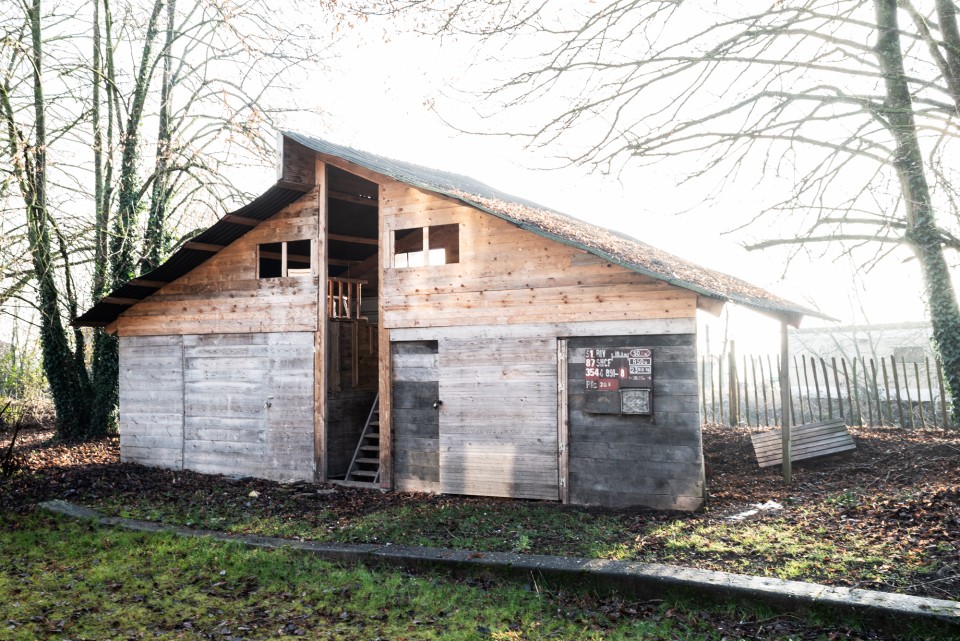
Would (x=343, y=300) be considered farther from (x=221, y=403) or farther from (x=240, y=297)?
(x=221, y=403)

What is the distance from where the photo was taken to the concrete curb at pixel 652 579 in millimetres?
5668

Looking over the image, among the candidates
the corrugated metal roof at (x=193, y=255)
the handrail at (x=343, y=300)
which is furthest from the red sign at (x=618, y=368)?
the corrugated metal roof at (x=193, y=255)

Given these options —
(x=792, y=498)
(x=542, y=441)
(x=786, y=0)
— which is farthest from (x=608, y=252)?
(x=792, y=498)

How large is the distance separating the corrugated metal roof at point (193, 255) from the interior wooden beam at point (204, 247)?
0.11ft

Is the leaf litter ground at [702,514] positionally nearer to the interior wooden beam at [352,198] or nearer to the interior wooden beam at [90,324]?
the interior wooden beam at [90,324]

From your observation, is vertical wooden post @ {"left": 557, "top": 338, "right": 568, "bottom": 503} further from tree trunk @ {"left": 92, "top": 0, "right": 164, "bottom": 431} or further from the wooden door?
tree trunk @ {"left": 92, "top": 0, "right": 164, "bottom": 431}

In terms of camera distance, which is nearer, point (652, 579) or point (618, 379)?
point (652, 579)

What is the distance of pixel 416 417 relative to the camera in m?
11.9

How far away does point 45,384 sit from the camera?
2355cm

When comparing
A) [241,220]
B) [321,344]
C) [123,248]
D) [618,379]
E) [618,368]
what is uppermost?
[123,248]

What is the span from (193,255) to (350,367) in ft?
11.6

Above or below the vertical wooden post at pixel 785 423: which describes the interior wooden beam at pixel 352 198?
above

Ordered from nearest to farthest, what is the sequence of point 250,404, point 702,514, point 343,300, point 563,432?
1. point 702,514
2. point 563,432
3. point 250,404
4. point 343,300

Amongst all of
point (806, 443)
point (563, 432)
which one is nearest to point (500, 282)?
point (563, 432)
